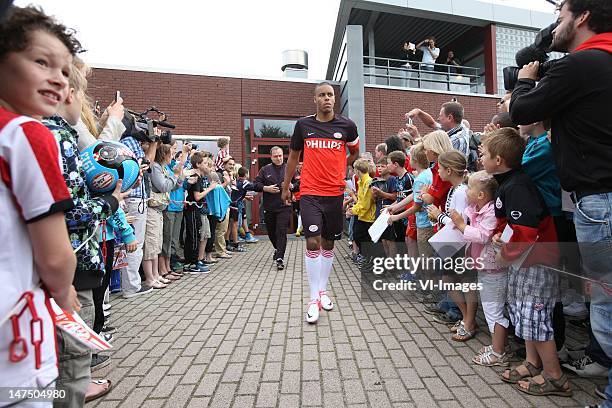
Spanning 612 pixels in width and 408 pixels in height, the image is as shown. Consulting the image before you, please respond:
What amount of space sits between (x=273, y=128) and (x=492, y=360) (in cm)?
1042

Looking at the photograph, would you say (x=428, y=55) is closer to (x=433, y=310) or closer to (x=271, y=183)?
(x=271, y=183)

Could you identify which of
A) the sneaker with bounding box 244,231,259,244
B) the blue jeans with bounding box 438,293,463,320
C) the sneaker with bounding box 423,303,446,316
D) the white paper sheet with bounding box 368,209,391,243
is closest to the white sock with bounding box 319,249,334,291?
the white paper sheet with bounding box 368,209,391,243

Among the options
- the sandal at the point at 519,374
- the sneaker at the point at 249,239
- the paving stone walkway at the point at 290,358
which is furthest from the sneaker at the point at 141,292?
the sneaker at the point at 249,239

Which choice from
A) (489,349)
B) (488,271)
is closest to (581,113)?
(488,271)

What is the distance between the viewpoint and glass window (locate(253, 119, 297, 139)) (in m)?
11.9

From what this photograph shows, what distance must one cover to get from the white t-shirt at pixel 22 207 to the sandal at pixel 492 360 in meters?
2.70

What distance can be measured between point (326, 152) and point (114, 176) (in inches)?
89.4

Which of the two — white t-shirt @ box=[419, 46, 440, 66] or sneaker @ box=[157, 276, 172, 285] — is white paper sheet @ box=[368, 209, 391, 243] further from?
white t-shirt @ box=[419, 46, 440, 66]

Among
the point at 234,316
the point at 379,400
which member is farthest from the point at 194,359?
the point at 379,400

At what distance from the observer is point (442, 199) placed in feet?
11.7

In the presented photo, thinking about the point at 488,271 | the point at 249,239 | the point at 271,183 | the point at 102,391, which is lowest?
the point at 102,391

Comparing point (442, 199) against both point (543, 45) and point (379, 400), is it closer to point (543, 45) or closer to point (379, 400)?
point (543, 45)

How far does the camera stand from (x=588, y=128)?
73.7 inches

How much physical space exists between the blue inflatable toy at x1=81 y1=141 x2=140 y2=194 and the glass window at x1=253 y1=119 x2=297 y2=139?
9807 millimetres
